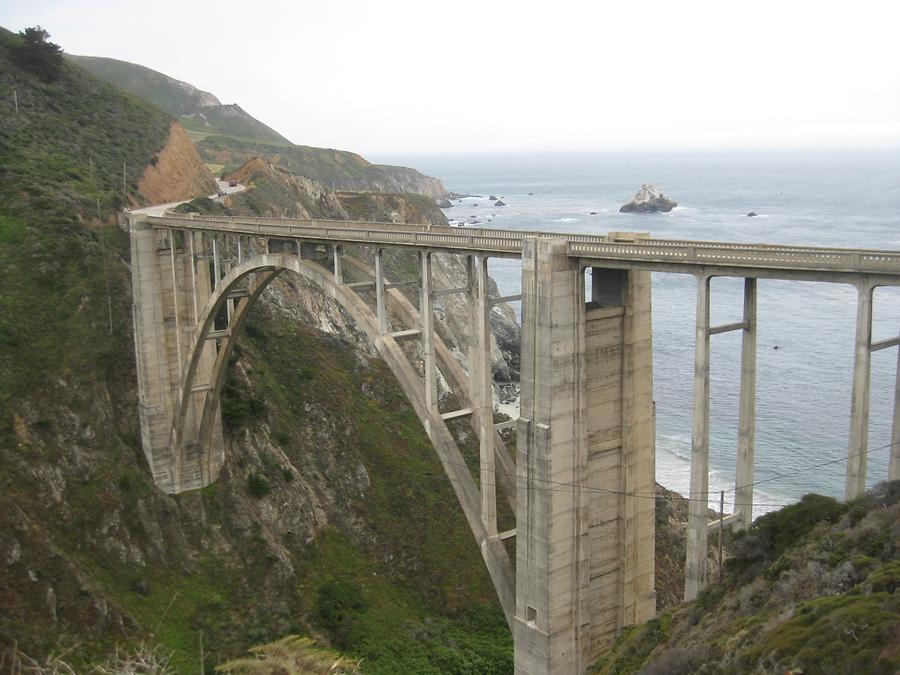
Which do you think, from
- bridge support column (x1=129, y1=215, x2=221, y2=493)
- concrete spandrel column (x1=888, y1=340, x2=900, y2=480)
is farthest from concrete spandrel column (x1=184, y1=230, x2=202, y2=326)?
concrete spandrel column (x1=888, y1=340, x2=900, y2=480)

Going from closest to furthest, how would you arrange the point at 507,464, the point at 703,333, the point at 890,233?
the point at 703,333
the point at 507,464
the point at 890,233

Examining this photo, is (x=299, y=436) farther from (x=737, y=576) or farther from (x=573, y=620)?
(x=737, y=576)

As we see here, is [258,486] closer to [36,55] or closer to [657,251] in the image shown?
[657,251]

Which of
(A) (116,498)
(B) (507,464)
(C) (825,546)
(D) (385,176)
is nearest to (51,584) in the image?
(A) (116,498)

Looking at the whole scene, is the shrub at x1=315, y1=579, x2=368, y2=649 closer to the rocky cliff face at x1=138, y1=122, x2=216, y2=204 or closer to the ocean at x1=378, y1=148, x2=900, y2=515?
the ocean at x1=378, y1=148, x2=900, y2=515

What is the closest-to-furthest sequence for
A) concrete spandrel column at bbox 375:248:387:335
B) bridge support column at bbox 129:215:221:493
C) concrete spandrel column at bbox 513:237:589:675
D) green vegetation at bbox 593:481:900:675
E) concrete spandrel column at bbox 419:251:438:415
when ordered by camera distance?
green vegetation at bbox 593:481:900:675, concrete spandrel column at bbox 513:237:589:675, concrete spandrel column at bbox 419:251:438:415, concrete spandrel column at bbox 375:248:387:335, bridge support column at bbox 129:215:221:493

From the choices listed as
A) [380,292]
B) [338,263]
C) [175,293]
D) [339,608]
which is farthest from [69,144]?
[380,292]
